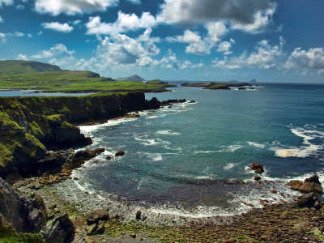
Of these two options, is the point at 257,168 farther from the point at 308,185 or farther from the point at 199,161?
the point at 199,161

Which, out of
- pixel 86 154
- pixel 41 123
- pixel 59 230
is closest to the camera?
pixel 59 230

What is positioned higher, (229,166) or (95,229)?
(229,166)

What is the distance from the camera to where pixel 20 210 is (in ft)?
140

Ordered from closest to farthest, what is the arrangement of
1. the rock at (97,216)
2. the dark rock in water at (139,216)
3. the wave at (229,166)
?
the rock at (97,216)
the dark rock in water at (139,216)
the wave at (229,166)

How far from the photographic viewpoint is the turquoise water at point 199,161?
61.3 metres

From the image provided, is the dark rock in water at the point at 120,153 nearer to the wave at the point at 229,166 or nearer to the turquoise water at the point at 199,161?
the turquoise water at the point at 199,161

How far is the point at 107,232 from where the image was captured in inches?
1893

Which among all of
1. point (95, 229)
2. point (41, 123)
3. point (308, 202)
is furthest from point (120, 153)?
point (308, 202)

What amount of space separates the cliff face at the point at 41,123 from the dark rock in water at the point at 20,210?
84.0ft

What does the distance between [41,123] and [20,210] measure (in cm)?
5397

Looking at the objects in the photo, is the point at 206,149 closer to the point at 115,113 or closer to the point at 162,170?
the point at 162,170

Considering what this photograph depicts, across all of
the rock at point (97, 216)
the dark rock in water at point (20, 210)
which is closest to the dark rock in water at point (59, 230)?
the dark rock in water at point (20, 210)

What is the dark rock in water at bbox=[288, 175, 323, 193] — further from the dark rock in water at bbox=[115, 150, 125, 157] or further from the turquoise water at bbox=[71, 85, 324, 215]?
the dark rock in water at bbox=[115, 150, 125, 157]

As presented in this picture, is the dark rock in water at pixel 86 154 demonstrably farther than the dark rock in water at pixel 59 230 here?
Yes
